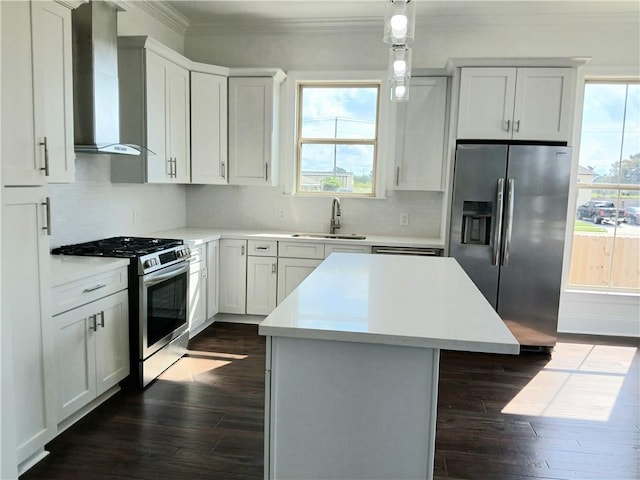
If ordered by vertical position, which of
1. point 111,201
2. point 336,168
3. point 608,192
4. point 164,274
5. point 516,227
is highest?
point 336,168

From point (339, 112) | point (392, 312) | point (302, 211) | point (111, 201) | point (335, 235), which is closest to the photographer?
point (392, 312)

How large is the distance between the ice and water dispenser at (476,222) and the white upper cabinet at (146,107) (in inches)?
102

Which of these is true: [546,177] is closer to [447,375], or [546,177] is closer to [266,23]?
[447,375]

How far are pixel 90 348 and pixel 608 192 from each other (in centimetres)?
465

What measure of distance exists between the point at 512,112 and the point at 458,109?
0.45 metres

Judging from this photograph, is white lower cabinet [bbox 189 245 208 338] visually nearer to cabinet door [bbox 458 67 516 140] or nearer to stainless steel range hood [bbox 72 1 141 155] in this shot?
stainless steel range hood [bbox 72 1 141 155]

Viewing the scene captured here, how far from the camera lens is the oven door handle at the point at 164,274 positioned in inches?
122

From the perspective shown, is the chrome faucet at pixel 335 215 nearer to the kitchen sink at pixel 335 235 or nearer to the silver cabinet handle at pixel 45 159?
the kitchen sink at pixel 335 235

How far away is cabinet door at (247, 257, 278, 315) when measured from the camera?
4.46m

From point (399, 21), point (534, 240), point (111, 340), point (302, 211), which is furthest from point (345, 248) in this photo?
point (399, 21)

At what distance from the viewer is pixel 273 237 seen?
4.42 m

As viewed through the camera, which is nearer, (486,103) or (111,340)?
(111,340)

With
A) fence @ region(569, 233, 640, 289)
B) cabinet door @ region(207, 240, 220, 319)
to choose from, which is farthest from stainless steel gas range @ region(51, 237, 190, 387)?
fence @ region(569, 233, 640, 289)

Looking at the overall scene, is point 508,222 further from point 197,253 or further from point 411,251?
point 197,253
